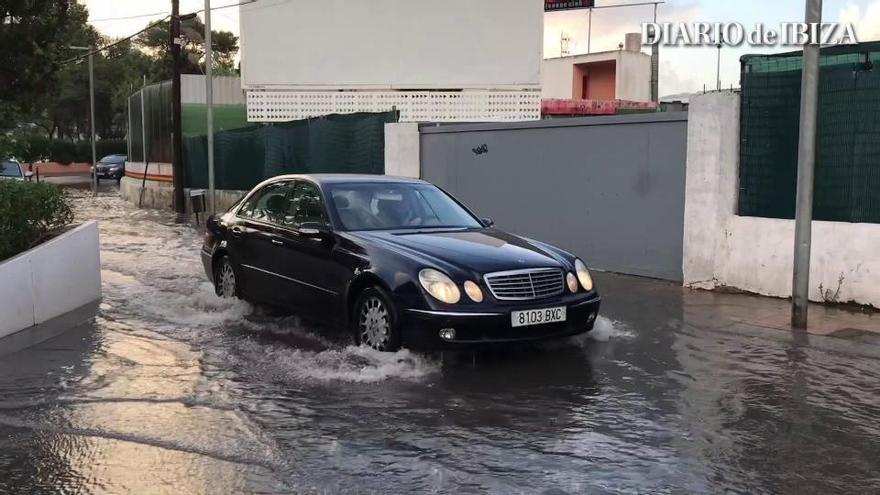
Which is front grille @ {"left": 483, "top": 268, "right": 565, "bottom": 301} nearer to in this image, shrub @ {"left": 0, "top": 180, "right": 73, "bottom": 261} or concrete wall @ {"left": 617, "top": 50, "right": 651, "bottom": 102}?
shrub @ {"left": 0, "top": 180, "right": 73, "bottom": 261}

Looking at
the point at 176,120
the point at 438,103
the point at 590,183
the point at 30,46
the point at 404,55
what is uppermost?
the point at 404,55

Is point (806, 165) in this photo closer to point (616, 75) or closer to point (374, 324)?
point (374, 324)

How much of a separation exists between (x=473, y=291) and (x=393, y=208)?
5.67 ft

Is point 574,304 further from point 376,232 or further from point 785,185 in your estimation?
point 785,185

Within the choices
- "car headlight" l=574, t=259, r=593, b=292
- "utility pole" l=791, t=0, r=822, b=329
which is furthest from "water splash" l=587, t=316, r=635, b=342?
"utility pole" l=791, t=0, r=822, b=329

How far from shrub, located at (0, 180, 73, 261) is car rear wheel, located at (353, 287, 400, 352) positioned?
376 centimetres

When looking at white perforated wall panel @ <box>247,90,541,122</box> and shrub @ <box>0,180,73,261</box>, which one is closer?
shrub @ <box>0,180,73,261</box>

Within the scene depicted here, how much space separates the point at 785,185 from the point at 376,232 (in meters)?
4.71

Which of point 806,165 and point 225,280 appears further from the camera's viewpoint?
point 225,280

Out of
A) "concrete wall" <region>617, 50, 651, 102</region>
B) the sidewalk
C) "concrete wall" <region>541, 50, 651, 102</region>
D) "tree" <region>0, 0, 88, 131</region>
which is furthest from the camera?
"concrete wall" <region>541, 50, 651, 102</region>

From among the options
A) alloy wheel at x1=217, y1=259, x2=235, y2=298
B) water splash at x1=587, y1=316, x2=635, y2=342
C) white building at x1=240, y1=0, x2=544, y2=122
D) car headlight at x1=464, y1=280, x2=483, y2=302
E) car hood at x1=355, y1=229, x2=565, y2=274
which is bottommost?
water splash at x1=587, y1=316, x2=635, y2=342

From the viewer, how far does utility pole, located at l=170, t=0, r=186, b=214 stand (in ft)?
81.9

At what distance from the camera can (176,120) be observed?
25.0m

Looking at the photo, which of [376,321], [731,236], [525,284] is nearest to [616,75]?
[731,236]
